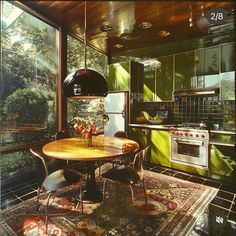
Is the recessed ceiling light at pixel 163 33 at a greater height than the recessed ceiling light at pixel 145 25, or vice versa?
the recessed ceiling light at pixel 163 33

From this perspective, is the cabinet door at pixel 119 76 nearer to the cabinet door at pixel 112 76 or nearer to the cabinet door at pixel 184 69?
the cabinet door at pixel 112 76

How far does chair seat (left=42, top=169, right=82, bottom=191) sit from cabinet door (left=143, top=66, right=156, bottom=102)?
2.53 m

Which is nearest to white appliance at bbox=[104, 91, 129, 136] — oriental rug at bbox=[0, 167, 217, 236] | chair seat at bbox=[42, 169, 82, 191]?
oriental rug at bbox=[0, 167, 217, 236]

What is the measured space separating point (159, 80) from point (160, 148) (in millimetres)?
1384

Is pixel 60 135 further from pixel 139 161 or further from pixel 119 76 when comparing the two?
pixel 119 76

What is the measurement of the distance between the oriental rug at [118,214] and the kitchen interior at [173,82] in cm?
53

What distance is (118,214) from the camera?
204cm

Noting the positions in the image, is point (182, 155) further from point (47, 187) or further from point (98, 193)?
point (47, 187)

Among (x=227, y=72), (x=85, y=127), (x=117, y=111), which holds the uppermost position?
(x=227, y=72)

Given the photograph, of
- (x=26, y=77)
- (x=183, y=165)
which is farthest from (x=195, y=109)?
Result: (x=26, y=77)

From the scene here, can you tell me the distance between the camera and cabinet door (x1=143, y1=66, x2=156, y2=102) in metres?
4.12

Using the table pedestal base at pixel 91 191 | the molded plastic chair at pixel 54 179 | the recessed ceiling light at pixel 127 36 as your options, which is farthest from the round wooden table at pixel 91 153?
the recessed ceiling light at pixel 127 36

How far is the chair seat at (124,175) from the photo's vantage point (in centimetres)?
208

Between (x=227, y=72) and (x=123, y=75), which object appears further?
(x=123, y=75)
